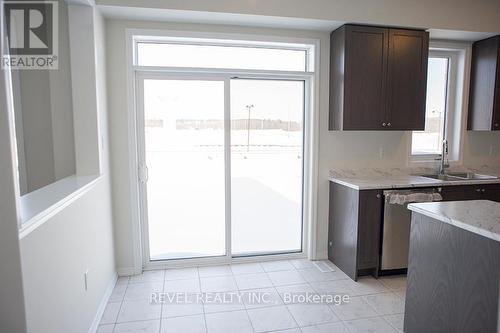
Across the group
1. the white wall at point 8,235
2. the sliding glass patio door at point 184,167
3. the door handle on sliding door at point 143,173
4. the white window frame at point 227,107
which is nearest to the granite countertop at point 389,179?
the white window frame at point 227,107

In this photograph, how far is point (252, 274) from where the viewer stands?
10.7ft

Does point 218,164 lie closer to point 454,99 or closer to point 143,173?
point 143,173

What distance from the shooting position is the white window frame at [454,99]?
373 cm

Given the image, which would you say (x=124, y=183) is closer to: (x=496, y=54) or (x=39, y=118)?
(x=39, y=118)

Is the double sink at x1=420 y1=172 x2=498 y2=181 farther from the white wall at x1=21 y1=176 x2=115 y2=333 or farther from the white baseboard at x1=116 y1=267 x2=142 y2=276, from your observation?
the white wall at x1=21 y1=176 x2=115 y2=333

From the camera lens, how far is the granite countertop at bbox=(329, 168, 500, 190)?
308 centimetres

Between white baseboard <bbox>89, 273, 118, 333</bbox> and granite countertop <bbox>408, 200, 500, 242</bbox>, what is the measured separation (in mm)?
2355

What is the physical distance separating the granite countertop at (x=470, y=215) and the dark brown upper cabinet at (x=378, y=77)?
4.34 ft

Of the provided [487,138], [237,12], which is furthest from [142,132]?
[487,138]

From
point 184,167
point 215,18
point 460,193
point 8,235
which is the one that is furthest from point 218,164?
point 460,193

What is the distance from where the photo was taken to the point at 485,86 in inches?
142

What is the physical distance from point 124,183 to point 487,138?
4.28m

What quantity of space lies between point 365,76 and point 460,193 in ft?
4.97

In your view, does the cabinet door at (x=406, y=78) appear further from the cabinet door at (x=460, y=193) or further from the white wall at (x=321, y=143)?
the cabinet door at (x=460, y=193)
